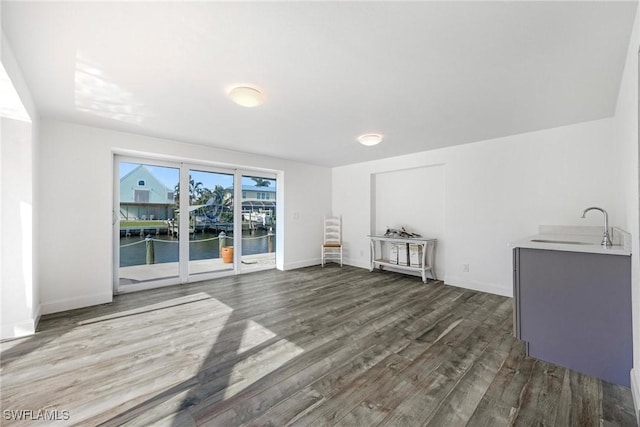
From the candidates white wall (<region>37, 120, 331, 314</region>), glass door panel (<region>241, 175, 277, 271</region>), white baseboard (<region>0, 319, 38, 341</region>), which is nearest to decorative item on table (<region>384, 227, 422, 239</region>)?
glass door panel (<region>241, 175, 277, 271</region>)

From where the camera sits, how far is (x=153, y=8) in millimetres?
1412

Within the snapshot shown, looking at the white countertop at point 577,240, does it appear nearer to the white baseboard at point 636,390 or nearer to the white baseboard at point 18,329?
the white baseboard at point 636,390

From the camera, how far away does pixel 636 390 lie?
161 cm

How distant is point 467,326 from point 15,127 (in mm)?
5257

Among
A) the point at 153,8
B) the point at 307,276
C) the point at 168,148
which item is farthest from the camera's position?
the point at 307,276

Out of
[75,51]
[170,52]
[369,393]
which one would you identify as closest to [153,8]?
[170,52]

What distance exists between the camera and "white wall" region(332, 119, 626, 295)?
3.10 metres

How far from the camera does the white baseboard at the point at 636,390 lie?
1531 millimetres

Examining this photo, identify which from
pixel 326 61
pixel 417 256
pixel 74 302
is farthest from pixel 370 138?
pixel 74 302

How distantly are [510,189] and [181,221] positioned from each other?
17.8 ft

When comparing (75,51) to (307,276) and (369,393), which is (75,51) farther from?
(307,276)

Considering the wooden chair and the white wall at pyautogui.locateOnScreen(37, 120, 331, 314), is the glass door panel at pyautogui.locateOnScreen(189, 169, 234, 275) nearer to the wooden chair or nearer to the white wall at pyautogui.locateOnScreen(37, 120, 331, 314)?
the white wall at pyautogui.locateOnScreen(37, 120, 331, 314)

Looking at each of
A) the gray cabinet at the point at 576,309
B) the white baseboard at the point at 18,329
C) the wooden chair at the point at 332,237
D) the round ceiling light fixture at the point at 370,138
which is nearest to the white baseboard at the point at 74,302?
the white baseboard at the point at 18,329

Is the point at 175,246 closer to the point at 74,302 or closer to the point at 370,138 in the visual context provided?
the point at 74,302
